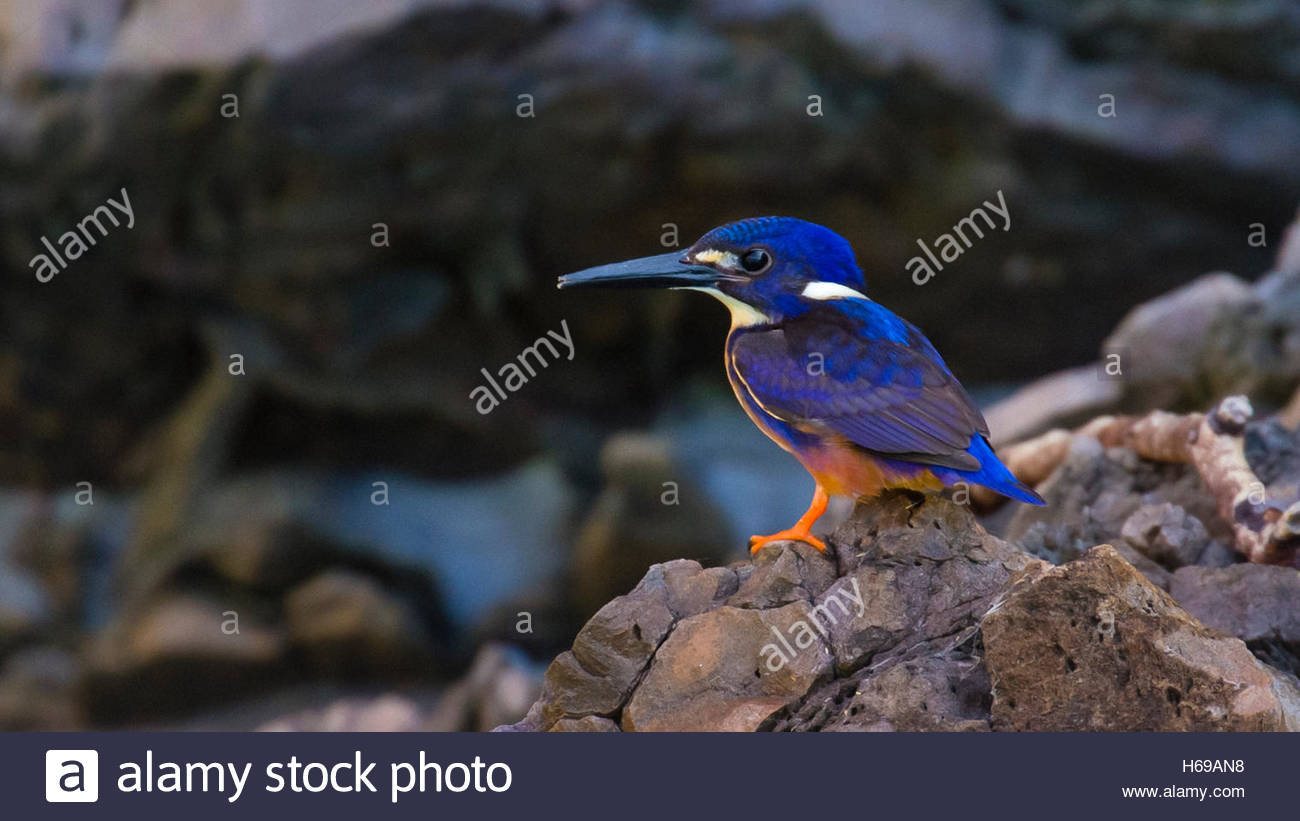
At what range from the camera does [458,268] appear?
21.4 ft

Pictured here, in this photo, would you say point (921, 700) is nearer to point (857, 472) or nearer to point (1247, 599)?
point (857, 472)

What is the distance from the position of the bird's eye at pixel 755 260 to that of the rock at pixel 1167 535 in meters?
1.28

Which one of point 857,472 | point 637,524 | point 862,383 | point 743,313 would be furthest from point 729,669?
point 637,524

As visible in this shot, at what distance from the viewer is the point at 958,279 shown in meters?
6.67

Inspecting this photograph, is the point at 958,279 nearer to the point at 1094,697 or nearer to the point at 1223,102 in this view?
the point at 1223,102

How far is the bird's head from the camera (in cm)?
236

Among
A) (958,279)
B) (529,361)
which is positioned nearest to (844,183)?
(958,279)

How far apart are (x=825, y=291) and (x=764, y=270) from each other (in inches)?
5.0

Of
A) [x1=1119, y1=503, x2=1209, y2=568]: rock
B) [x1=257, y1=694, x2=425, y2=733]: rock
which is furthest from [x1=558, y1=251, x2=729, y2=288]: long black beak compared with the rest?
[x1=257, y1=694, x2=425, y2=733]: rock

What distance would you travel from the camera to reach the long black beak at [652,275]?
2.39m

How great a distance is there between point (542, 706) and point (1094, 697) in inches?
39.2

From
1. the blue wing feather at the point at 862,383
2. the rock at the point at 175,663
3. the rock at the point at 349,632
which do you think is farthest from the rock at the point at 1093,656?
the rock at the point at 175,663

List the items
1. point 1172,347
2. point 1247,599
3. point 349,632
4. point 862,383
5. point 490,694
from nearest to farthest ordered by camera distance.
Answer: point 862,383 → point 1247,599 → point 1172,347 → point 490,694 → point 349,632

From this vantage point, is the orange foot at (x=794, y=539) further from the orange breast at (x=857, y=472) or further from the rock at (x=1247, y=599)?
the rock at (x=1247, y=599)
